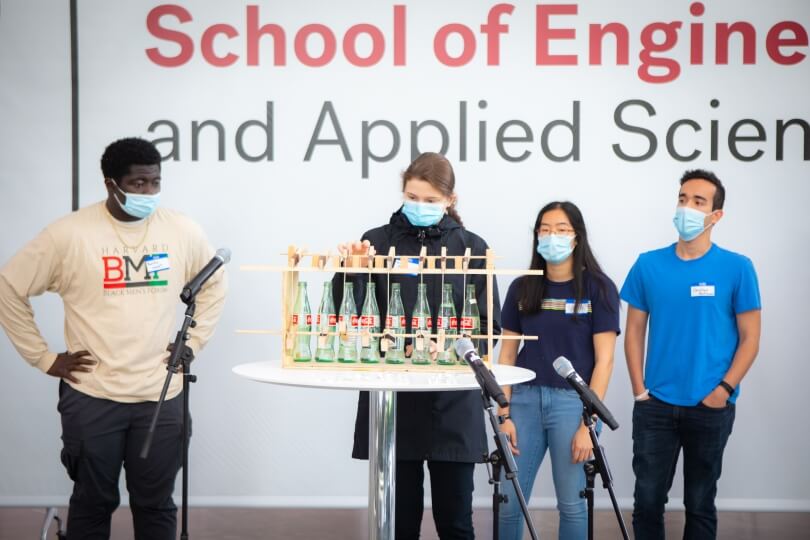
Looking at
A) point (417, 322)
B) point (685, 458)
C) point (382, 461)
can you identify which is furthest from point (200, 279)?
point (685, 458)

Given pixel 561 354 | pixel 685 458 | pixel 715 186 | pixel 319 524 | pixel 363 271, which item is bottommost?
pixel 319 524

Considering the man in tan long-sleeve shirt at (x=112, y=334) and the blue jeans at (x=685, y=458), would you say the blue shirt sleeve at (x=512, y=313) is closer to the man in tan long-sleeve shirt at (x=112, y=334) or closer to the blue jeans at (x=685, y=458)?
the blue jeans at (x=685, y=458)

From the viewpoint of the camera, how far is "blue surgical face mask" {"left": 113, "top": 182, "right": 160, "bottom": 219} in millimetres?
3316


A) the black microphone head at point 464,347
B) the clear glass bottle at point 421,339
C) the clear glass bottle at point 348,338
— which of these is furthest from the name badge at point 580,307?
the black microphone head at point 464,347

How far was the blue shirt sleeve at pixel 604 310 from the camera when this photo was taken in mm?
3373

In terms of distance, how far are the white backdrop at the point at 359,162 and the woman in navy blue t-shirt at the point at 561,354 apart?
2.79 ft

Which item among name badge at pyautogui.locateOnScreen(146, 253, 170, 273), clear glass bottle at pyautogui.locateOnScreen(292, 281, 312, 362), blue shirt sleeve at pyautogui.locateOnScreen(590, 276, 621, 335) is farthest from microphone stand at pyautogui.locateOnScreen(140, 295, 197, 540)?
blue shirt sleeve at pyautogui.locateOnScreen(590, 276, 621, 335)

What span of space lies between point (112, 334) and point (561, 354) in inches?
64.7

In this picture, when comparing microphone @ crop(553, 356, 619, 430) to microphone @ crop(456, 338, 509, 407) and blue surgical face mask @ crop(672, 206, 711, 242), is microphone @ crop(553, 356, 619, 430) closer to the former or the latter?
microphone @ crop(456, 338, 509, 407)

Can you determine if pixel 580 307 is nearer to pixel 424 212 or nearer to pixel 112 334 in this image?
pixel 424 212

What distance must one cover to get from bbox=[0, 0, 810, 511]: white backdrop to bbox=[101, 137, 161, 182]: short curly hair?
3.00ft

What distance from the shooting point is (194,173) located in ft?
14.2

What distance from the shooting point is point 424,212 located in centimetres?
302

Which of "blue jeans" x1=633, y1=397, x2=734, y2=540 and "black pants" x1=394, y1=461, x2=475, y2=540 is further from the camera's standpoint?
"blue jeans" x1=633, y1=397, x2=734, y2=540
